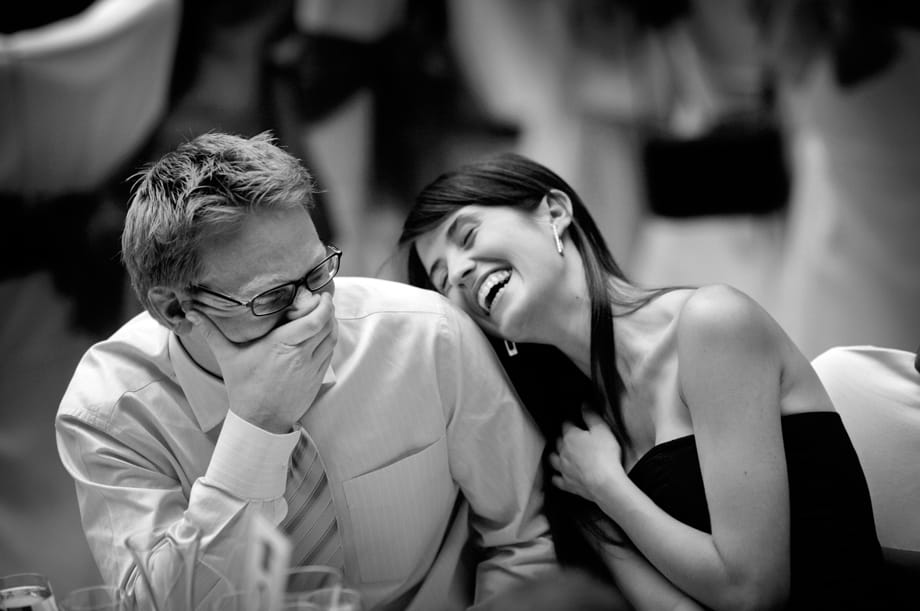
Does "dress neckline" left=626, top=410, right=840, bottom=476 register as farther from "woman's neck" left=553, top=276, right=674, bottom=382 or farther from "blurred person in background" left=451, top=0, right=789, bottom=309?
"blurred person in background" left=451, top=0, right=789, bottom=309

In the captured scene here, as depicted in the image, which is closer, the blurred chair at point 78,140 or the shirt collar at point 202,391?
the shirt collar at point 202,391

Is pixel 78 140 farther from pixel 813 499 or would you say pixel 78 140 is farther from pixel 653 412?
pixel 813 499

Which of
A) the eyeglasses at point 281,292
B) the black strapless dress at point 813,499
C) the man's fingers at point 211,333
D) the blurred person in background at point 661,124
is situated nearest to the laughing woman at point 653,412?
the black strapless dress at point 813,499

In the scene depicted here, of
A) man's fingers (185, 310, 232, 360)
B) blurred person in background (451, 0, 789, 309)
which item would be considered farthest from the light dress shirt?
blurred person in background (451, 0, 789, 309)

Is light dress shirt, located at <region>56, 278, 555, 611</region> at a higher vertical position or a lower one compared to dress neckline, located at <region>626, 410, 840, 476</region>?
lower

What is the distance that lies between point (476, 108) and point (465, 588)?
1614 mm

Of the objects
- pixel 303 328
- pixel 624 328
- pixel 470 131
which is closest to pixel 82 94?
pixel 470 131

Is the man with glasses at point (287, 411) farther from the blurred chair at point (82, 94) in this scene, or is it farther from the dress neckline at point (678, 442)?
the blurred chair at point (82, 94)

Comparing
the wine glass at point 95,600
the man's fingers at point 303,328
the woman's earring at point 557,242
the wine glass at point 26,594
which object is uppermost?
the woman's earring at point 557,242

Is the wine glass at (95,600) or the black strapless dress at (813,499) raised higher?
the black strapless dress at (813,499)

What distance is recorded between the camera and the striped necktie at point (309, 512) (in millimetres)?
1557

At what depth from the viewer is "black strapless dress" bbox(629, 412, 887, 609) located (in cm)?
147

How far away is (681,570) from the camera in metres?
1.42

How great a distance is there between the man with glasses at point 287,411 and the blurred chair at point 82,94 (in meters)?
0.84
